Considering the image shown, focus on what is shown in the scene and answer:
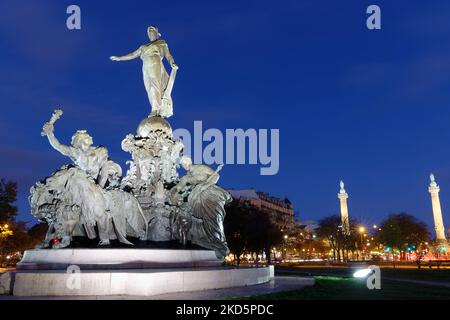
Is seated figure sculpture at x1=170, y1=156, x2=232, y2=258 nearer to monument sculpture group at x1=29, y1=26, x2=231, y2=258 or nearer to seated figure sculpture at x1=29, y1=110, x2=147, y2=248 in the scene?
monument sculpture group at x1=29, y1=26, x2=231, y2=258

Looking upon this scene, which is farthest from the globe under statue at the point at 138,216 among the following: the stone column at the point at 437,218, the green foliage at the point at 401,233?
the stone column at the point at 437,218

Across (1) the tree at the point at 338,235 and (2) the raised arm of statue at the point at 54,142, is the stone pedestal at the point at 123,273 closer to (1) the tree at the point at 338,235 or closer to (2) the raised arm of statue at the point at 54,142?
(2) the raised arm of statue at the point at 54,142

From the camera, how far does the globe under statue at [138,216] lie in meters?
9.27

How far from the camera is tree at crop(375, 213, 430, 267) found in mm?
59344

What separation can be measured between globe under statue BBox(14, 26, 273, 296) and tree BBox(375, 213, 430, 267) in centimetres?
5158

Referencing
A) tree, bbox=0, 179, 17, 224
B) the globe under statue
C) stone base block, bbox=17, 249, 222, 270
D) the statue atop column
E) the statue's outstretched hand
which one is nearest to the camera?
the globe under statue

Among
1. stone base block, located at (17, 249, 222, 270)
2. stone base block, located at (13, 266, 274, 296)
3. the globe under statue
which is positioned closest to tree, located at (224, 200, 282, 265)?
the globe under statue

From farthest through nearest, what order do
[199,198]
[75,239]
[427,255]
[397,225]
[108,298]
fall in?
1. [427,255]
2. [397,225]
3. [199,198]
4. [75,239]
5. [108,298]

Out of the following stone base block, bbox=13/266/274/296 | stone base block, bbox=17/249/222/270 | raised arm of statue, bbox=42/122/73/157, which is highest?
raised arm of statue, bbox=42/122/73/157

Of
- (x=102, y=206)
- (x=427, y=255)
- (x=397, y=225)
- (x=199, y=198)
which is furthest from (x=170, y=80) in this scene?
(x=427, y=255)

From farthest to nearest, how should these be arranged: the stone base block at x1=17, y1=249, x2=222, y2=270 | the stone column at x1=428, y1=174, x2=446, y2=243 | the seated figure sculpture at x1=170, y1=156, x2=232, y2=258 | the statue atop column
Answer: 1. the stone column at x1=428, y1=174, x2=446, y2=243
2. the statue atop column
3. the seated figure sculpture at x1=170, y1=156, x2=232, y2=258
4. the stone base block at x1=17, y1=249, x2=222, y2=270
